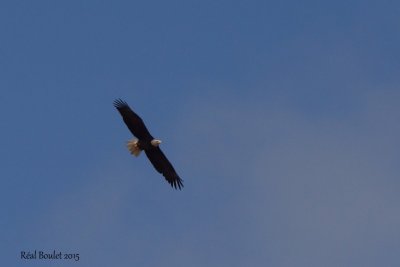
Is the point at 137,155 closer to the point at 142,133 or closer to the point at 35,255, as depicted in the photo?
the point at 142,133

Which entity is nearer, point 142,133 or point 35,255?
point 35,255

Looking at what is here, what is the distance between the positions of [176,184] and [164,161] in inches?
38.6

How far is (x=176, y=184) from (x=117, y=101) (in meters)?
4.04

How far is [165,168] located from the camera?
62219 mm

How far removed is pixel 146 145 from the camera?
6128 cm

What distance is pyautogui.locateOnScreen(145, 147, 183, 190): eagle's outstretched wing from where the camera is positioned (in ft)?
203

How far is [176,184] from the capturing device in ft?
205

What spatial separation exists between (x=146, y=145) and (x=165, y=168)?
1.42 metres

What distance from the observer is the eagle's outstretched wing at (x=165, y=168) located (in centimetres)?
6194

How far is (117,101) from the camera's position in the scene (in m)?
60.6

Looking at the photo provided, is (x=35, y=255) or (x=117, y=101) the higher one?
(x=117, y=101)

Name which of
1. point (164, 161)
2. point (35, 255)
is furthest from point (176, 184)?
point (35, 255)

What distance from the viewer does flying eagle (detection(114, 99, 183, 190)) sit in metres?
60.6

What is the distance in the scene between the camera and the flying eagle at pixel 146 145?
6062cm
